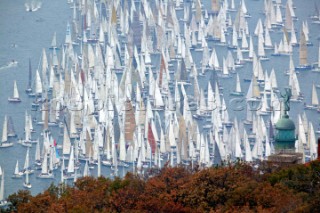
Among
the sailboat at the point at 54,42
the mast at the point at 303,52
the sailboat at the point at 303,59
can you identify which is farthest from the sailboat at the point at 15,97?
the mast at the point at 303,52

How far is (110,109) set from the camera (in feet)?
513

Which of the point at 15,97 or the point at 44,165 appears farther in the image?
the point at 15,97

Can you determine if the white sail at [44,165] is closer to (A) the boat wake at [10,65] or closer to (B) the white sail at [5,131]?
(B) the white sail at [5,131]

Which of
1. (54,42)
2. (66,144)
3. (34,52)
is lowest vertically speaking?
(66,144)

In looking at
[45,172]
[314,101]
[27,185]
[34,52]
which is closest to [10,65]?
[34,52]

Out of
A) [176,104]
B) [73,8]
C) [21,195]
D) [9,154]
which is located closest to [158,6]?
[73,8]

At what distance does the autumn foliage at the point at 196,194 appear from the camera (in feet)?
275

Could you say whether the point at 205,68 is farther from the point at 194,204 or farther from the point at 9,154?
the point at 194,204

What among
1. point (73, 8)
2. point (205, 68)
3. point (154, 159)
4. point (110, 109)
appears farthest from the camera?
point (73, 8)

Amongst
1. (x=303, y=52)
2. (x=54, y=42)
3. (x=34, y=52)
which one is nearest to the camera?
(x=303, y=52)

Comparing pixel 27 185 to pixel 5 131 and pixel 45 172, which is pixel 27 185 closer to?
pixel 45 172

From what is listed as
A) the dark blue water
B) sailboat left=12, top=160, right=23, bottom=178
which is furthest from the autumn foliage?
the dark blue water

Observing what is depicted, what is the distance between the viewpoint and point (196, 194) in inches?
3366

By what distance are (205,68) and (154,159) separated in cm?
3022
